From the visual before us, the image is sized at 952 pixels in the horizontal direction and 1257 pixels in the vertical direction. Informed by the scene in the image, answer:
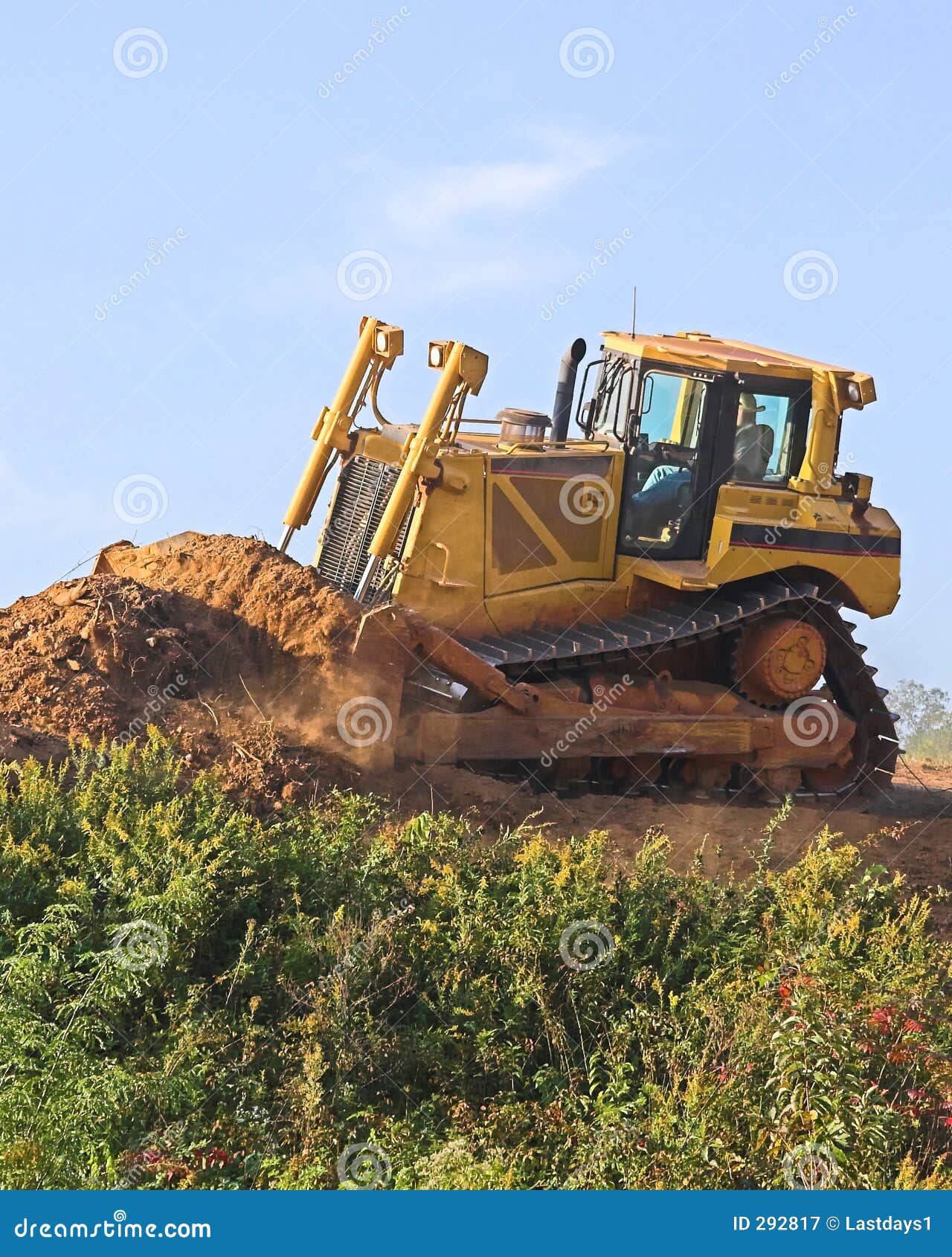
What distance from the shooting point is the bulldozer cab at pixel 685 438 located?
13.0 m

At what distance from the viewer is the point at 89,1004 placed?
292 inches

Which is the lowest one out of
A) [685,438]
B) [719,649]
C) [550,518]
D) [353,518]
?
[719,649]

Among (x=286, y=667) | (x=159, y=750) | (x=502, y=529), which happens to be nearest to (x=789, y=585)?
(x=502, y=529)

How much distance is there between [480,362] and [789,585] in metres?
3.24

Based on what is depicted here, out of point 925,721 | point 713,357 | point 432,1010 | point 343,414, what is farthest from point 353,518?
point 925,721

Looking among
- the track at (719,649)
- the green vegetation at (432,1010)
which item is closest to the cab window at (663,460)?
the track at (719,649)

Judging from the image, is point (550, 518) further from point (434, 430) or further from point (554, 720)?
point (554, 720)

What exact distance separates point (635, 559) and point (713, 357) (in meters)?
1.74

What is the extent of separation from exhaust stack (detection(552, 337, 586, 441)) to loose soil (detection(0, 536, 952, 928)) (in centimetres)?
292

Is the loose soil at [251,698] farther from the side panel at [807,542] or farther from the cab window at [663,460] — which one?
the cab window at [663,460]

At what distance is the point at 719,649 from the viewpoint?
13414 millimetres

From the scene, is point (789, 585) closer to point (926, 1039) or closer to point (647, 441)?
point (647, 441)

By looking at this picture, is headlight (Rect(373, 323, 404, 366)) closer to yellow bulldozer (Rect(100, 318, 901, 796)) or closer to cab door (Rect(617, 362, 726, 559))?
yellow bulldozer (Rect(100, 318, 901, 796))

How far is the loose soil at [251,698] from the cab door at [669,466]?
90.7 inches
